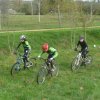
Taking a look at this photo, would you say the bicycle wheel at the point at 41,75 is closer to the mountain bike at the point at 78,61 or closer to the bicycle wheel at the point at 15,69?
the bicycle wheel at the point at 15,69

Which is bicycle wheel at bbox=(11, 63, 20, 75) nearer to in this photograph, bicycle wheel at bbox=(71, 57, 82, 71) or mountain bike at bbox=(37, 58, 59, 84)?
mountain bike at bbox=(37, 58, 59, 84)

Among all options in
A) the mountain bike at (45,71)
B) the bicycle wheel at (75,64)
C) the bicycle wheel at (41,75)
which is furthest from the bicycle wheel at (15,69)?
the bicycle wheel at (75,64)

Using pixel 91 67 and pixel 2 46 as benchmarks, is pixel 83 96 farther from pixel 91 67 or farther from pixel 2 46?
pixel 2 46

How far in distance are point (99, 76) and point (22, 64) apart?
3.68 meters

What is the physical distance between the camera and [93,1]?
4853 cm

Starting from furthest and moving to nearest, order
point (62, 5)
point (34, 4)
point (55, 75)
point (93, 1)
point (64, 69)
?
point (34, 4)
point (93, 1)
point (62, 5)
point (64, 69)
point (55, 75)

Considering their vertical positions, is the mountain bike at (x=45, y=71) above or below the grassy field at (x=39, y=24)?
above

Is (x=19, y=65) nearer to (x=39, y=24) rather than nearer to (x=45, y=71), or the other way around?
(x=45, y=71)

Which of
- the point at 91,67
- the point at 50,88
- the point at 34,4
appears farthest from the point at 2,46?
the point at 34,4

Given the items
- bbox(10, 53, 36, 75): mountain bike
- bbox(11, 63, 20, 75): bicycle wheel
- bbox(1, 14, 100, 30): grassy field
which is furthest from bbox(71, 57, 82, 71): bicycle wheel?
bbox(1, 14, 100, 30): grassy field

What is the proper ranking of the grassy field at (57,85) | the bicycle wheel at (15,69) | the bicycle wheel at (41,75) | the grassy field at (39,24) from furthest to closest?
the grassy field at (39,24) → the bicycle wheel at (15,69) → the bicycle wheel at (41,75) → the grassy field at (57,85)

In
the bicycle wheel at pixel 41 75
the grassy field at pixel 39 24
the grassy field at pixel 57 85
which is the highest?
the bicycle wheel at pixel 41 75

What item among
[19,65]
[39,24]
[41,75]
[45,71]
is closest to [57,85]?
[41,75]

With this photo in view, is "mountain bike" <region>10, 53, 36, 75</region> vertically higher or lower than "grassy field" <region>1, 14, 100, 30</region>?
higher
